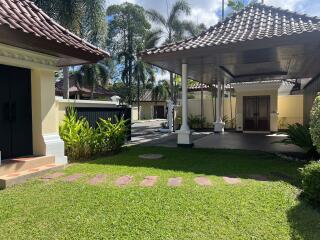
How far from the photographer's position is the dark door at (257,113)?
1831cm

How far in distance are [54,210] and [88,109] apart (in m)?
6.03

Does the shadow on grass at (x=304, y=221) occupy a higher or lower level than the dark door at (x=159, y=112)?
lower

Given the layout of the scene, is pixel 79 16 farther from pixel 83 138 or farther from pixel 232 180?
pixel 232 180

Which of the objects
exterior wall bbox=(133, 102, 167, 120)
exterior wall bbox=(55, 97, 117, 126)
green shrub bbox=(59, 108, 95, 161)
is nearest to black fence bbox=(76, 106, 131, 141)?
exterior wall bbox=(55, 97, 117, 126)

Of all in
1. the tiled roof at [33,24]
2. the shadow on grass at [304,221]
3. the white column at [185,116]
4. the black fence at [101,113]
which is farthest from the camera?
the white column at [185,116]

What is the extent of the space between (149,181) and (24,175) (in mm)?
2549

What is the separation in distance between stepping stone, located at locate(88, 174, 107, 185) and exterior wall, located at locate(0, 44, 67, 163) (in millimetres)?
1828

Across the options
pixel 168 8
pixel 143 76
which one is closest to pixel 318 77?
pixel 168 8

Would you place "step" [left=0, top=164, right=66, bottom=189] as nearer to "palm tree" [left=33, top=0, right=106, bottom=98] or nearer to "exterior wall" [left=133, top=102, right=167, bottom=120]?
"palm tree" [left=33, top=0, right=106, bottom=98]

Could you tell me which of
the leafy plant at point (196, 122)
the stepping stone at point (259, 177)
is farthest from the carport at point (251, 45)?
the leafy plant at point (196, 122)

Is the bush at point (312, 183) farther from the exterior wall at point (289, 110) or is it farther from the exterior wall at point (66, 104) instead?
the exterior wall at point (289, 110)

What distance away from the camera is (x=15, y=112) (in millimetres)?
7000

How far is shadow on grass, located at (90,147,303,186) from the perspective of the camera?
6.69 meters

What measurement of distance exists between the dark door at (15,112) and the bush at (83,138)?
1.22 metres
